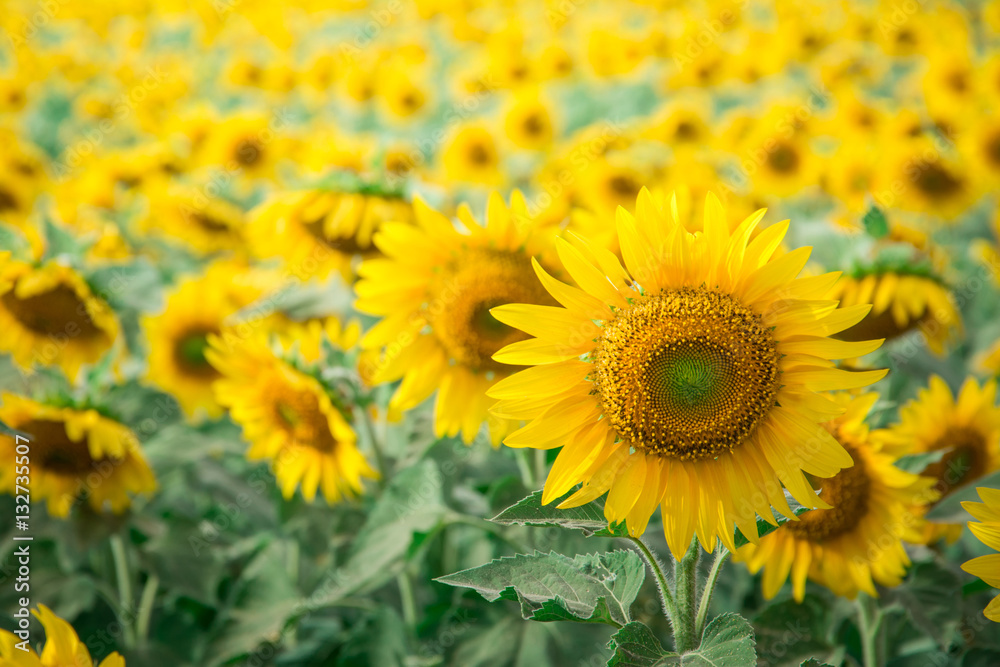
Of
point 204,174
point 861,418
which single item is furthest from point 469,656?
point 204,174

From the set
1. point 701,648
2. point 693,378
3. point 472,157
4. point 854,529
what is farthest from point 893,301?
point 472,157

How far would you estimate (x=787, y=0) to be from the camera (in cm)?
566

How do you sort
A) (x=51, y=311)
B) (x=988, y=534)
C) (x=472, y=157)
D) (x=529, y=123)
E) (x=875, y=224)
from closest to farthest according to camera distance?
1. (x=988, y=534)
2. (x=875, y=224)
3. (x=51, y=311)
4. (x=472, y=157)
5. (x=529, y=123)

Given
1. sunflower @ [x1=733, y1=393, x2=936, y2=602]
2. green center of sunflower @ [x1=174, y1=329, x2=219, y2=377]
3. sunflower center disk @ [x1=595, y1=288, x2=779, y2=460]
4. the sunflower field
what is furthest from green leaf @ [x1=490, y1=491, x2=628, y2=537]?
green center of sunflower @ [x1=174, y1=329, x2=219, y2=377]

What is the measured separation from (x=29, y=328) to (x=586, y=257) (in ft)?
6.84

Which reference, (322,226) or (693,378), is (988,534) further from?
(322,226)

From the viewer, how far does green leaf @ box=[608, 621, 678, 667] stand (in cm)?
107

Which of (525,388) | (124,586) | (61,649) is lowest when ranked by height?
(124,586)

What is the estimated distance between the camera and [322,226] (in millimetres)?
2514

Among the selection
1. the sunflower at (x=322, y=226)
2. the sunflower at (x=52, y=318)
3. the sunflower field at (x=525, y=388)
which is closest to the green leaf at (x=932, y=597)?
the sunflower field at (x=525, y=388)

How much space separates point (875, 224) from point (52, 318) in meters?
2.62

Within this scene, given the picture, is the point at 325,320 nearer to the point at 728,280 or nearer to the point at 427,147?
the point at 728,280

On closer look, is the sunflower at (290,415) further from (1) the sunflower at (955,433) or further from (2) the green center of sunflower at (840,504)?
(1) the sunflower at (955,433)

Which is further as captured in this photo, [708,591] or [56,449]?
[56,449]
